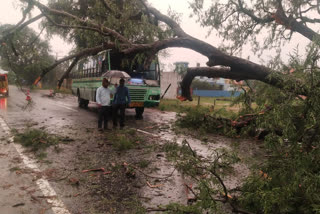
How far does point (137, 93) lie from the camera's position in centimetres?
1086

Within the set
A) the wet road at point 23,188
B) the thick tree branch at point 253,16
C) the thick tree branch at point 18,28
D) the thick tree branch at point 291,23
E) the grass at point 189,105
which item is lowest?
the wet road at point 23,188

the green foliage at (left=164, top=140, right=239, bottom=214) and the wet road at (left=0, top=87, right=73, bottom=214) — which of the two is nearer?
the green foliage at (left=164, top=140, right=239, bottom=214)

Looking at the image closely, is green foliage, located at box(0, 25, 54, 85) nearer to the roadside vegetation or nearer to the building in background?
the building in background

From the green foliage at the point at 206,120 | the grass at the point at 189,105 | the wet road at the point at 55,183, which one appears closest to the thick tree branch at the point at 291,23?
the grass at the point at 189,105

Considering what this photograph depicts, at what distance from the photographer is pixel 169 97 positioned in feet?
87.1

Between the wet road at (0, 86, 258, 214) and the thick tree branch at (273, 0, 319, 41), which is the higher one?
the thick tree branch at (273, 0, 319, 41)

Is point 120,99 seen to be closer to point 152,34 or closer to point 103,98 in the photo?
point 103,98

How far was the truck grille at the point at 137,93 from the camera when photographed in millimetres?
10711

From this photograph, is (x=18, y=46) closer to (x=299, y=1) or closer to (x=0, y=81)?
(x=299, y=1)

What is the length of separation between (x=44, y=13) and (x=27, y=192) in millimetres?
5201

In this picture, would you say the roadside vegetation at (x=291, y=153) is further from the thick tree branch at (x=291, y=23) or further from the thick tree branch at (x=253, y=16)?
the thick tree branch at (x=253, y=16)

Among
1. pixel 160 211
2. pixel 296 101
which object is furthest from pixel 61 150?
pixel 296 101

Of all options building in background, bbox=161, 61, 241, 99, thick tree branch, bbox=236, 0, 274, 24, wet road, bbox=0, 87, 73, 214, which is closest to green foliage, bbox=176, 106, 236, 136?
building in background, bbox=161, 61, 241, 99

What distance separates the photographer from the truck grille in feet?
35.1
